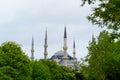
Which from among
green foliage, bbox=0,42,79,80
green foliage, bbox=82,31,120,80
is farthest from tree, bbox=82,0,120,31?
green foliage, bbox=82,31,120,80

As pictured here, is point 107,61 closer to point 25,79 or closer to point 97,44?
point 97,44

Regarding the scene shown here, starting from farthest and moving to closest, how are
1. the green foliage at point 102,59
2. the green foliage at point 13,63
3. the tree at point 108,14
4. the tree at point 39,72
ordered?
1. the tree at point 39,72
2. the green foliage at point 102,59
3. the green foliage at point 13,63
4. the tree at point 108,14

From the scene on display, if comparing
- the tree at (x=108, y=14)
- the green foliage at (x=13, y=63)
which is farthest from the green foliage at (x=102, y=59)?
the tree at (x=108, y=14)

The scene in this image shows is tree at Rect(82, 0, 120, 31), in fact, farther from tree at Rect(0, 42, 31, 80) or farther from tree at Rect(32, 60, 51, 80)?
tree at Rect(32, 60, 51, 80)

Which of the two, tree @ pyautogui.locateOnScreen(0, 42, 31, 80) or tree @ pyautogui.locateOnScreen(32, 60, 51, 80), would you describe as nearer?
tree @ pyautogui.locateOnScreen(0, 42, 31, 80)

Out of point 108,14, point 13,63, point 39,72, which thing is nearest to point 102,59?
point 39,72

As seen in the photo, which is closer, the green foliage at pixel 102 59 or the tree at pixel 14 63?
the tree at pixel 14 63

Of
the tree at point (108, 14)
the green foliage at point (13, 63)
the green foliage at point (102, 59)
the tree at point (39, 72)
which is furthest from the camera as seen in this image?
the tree at point (39, 72)

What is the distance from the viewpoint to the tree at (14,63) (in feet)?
201

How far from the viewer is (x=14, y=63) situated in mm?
62594

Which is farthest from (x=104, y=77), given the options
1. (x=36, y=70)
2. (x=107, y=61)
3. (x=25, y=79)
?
(x=25, y=79)

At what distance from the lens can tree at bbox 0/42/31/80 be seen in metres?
61.4

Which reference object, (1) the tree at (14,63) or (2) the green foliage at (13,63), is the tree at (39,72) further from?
(1) the tree at (14,63)

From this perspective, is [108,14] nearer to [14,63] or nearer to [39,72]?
[14,63]
